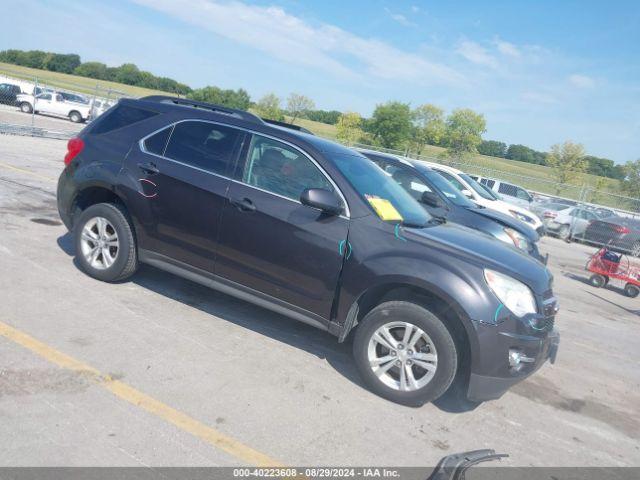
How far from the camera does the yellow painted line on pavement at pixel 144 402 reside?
3.15 meters

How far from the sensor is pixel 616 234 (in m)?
19.4

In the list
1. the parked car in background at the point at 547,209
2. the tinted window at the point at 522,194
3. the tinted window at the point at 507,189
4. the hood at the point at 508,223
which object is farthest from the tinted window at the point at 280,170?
the tinted window at the point at 507,189

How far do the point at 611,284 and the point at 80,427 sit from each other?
11.9 metres

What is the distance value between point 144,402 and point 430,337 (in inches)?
79.6

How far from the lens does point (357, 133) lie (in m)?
60.2

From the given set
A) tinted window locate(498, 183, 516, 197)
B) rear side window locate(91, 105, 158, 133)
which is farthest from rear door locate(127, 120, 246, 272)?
tinted window locate(498, 183, 516, 197)

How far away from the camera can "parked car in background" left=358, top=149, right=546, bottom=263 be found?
28.0ft

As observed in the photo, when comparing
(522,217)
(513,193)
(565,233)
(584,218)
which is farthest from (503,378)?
(513,193)

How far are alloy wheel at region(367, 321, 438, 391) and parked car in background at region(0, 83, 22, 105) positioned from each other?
3794 centimetres

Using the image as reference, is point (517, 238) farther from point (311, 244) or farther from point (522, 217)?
point (522, 217)

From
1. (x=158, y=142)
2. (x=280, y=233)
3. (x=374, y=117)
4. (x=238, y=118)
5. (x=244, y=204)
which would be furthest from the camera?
(x=374, y=117)

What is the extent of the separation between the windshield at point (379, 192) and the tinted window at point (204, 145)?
97 cm

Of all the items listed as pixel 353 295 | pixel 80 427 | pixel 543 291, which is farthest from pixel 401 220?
pixel 80 427

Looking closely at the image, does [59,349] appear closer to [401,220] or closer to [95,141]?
[95,141]
